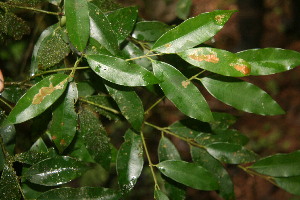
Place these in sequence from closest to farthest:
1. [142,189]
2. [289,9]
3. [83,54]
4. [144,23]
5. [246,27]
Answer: [83,54]
[144,23]
[142,189]
[246,27]
[289,9]

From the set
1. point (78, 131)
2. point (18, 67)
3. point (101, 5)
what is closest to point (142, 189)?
point (18, 67)

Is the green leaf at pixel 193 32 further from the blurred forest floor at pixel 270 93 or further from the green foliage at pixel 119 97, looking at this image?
the blurred forest floor at pixel 270 93

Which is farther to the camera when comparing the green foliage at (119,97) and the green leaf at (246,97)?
the green leaf at (246,97)

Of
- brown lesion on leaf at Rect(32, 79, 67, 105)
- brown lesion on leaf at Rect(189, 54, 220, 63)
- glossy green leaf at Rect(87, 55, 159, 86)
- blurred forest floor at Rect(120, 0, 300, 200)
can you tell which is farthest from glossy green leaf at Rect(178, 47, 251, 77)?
blurred forest floor at Rect(120, 0, 300, 200)

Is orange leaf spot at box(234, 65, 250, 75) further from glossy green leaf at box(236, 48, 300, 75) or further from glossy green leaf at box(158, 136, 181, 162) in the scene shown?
glossy green leaf at box(158, 136, 181, 162)

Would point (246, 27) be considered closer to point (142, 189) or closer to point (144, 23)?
point (142, 189)

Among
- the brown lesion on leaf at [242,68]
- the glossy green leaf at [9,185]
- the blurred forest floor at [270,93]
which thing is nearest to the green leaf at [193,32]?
the brown lesion on leaf at [242,68]

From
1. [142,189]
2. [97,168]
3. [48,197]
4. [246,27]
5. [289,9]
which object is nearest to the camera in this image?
[48,197]

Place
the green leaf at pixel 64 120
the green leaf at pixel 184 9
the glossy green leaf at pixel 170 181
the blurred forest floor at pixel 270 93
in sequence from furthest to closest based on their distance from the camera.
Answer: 1. the blurred forest floor at pixel 270 93
2. the green leaf at pixel 184 9
3. the glossy green leaf at pixel 170 181
4. the green leaf at pixel 64 120
